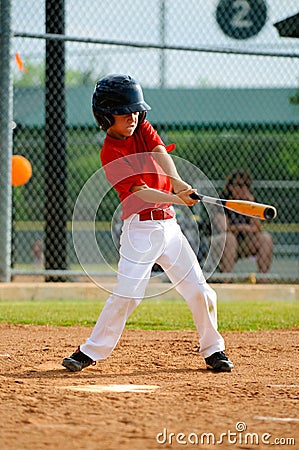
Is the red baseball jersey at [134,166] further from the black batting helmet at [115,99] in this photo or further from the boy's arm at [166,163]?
the black batting helmet at [115,99]

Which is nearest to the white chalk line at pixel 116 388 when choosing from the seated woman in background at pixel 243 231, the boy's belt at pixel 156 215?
the boy's belt at pixel 156 215

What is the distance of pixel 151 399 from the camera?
3.77 m

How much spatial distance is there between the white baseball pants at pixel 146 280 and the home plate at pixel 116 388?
52cm

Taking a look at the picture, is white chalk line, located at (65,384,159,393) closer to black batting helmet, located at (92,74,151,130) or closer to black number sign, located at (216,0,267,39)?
black batting helmet, located at (92,74,151,130)

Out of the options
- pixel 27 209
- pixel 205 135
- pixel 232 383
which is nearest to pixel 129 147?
pixel 232 383

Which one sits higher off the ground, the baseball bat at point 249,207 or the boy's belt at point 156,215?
the baseball bat at point 249,207

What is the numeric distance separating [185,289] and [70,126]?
1061cm

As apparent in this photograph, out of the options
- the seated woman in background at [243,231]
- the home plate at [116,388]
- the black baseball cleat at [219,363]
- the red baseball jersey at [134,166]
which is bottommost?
the seated woman in background at [243,231]

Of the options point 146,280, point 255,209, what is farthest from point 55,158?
point 255,209

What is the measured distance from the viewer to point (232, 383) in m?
4.30

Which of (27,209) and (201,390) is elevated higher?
(201,390)

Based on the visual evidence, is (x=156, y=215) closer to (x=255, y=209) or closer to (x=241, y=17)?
(x=255, y=209)

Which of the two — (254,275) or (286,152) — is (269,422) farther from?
(286,152)

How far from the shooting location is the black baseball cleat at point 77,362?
15.5 ft
